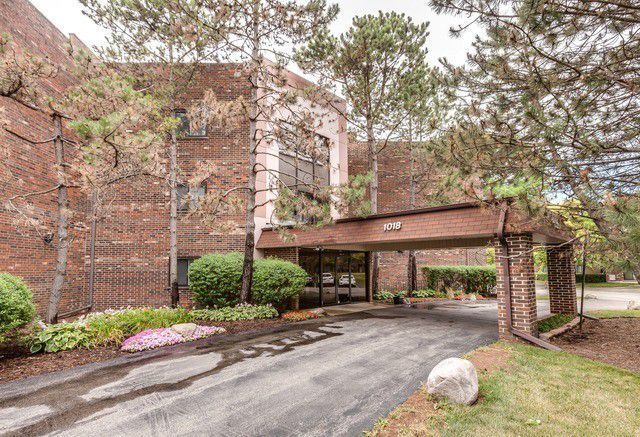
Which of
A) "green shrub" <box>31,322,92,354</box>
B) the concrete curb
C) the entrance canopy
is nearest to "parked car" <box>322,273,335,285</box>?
the entrance canopy

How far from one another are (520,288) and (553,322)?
2.77 meters

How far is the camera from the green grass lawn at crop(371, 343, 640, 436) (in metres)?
3.78

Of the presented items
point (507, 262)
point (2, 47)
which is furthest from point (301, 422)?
point (2, 47)

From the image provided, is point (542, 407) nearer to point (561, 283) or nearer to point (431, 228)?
point (431, 228)

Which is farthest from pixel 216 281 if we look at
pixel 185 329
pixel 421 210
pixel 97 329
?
pixel 421 210

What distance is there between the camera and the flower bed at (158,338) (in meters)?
7.20

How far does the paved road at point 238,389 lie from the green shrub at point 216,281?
303cm

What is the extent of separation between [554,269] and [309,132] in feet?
30.2

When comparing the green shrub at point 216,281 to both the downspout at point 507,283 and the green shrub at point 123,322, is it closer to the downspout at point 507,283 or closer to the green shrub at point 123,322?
the green shrub at point 123,322

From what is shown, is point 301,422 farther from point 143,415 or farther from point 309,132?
point 309,132

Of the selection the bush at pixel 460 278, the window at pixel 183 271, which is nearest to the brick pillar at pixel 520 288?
the window at pixel 183 271

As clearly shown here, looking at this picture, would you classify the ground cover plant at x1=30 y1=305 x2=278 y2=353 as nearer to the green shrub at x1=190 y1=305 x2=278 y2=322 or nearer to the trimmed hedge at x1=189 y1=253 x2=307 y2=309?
the green shrub at x1=190 y1=305 x2=278 y2=322

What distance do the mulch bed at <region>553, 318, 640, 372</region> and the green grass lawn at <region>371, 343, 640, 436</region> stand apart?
1.18 metres

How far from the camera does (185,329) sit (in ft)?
27.0
